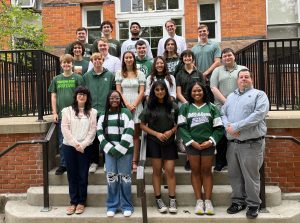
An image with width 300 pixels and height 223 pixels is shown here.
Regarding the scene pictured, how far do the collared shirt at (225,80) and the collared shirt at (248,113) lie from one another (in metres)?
0.48

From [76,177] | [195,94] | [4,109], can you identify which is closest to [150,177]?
[76,177]

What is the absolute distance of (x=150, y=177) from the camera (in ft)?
20.3

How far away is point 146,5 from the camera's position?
11984mm

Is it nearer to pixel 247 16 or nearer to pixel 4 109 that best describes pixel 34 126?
pixel 4 109

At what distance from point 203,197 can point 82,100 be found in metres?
2.29

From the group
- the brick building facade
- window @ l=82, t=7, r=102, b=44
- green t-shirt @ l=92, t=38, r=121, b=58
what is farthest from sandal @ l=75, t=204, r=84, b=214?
window @ l=82, t=7, r=102, b=44

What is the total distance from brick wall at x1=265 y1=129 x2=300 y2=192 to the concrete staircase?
0.26 metres

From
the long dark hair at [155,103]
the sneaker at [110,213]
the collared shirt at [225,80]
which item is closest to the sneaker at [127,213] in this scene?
the sneaker at [110,213]

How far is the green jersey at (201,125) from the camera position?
5.37 m

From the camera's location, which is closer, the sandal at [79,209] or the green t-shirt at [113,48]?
the sandal at [79,209]

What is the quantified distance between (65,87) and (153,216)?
8.01 ft

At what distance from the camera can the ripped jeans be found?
17.8ft

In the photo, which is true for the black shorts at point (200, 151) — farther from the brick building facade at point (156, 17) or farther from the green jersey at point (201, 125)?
the brick building facade at point (156, 17)

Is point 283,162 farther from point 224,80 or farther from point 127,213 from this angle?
point 127,213
